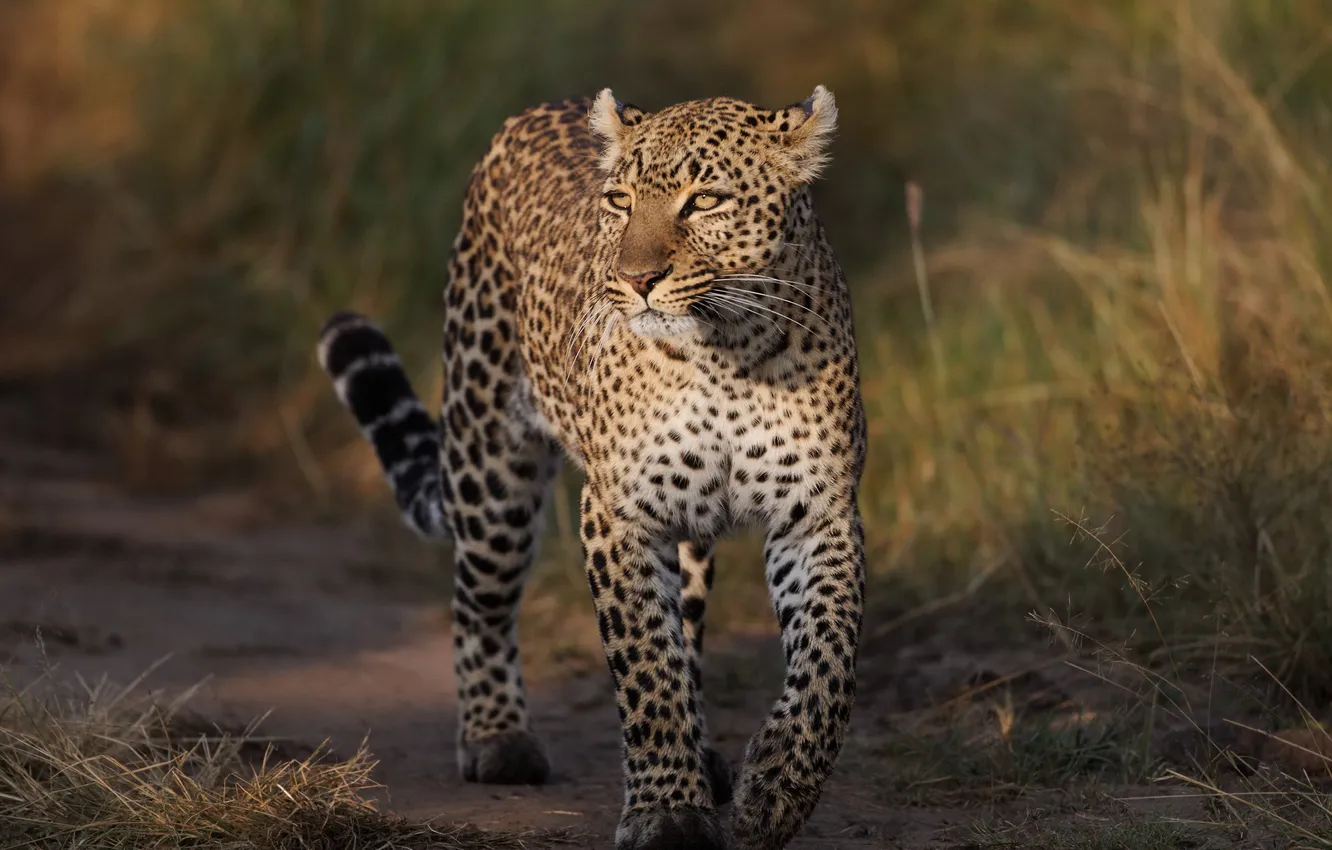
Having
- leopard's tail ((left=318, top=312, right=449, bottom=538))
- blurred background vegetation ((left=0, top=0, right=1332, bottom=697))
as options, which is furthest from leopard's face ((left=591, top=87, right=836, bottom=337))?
blurred background vegetation ((left=0, top=0, right=1332, bottom=697))

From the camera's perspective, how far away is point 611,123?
4.88 meters

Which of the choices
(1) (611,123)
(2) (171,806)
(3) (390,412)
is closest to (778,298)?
(1) (611,123)

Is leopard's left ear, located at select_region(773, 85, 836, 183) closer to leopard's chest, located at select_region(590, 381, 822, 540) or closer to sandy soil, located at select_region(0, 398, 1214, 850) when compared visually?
leopard's chest, located at select_region(590, 381, 822, 540)

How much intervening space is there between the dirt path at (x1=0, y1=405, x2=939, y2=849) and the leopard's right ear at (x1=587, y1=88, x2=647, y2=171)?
5.57ft

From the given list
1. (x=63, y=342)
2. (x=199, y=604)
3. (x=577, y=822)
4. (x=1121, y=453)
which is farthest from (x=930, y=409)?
(x=63, y=342)

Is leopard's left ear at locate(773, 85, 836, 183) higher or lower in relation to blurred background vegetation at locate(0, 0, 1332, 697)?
lower

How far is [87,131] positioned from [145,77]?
0.42 metres

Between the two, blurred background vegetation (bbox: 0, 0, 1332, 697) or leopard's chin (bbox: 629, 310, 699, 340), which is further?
blurred background vegetation (bbox: 0, 0, 1332, 697)

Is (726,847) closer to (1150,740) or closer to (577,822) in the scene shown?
(577,822)

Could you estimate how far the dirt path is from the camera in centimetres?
530

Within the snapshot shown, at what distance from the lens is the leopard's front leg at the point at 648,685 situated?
4.41m

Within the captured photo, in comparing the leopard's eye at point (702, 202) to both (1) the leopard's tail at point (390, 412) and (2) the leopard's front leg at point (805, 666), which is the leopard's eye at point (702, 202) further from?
(1) the leopard's tail at point (390, 412)

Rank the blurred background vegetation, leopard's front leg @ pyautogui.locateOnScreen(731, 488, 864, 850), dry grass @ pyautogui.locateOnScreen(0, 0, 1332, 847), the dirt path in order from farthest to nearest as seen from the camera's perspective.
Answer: the blurred background vegetation → dry grass @ pyautogui.locateOnScreen(0, 0, 1332, 847) → the dirt path → leopard's front leg @ pyautogui.locateOnScreen(731, 488, 864, 850)

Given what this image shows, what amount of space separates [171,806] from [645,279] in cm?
158
